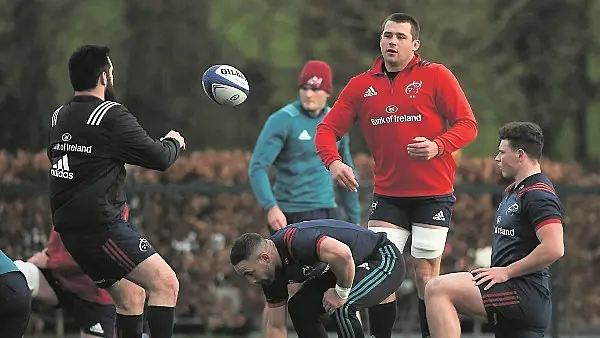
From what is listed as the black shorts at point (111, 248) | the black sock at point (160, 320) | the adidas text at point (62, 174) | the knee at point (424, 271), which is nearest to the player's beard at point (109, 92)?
the adidas text at point (62, 174)

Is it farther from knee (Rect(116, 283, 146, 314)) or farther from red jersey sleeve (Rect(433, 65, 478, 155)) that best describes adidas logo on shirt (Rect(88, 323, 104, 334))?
red jersey sleeve (Rect(433, 65, 478, 155))

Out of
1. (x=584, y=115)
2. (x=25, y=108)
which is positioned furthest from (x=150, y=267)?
(x=584, y=115)

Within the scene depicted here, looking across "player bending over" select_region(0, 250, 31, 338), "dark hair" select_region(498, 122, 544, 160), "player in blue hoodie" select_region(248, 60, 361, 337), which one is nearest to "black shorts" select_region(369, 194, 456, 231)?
"dark hair" select_region(498, 122, 544, 160)

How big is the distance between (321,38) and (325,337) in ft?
40.7

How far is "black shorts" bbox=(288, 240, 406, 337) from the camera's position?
8172 mm

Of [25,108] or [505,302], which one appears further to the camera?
[25,108]

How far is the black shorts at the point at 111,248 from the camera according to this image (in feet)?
26.9

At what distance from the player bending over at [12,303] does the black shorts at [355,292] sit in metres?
1.86

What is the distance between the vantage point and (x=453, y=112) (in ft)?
29.3

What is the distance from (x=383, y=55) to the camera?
9039 millimetres

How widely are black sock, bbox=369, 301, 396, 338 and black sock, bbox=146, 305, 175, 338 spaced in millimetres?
1495

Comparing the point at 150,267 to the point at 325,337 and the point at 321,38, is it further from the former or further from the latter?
the point at 321,38

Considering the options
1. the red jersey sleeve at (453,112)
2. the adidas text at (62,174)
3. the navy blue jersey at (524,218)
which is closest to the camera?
the navy blue jersey at (524,218)

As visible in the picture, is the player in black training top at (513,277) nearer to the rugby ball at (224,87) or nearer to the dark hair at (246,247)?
the dark hair at (246,247)
